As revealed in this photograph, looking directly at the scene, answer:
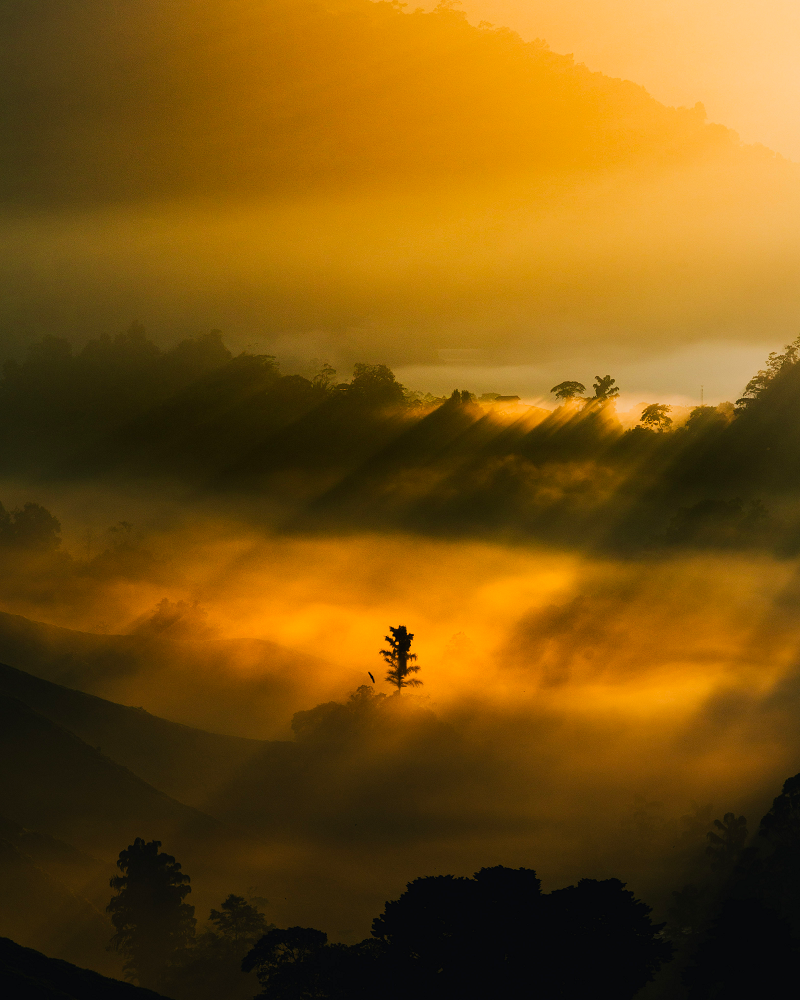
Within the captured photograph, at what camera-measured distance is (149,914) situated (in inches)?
6860

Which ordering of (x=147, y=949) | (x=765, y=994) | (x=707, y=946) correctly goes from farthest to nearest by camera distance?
(x=147, y=949)
(x=707, y=946)
(x=765, y=994)

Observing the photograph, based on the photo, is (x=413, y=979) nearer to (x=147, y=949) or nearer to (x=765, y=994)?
(x=765, y=994)

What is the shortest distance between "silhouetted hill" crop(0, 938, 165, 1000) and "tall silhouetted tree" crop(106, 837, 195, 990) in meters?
69.5

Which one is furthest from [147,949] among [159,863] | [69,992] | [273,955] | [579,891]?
[579,891]

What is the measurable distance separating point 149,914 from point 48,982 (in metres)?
94.9

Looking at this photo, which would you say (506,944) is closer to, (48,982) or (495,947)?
(495,947)

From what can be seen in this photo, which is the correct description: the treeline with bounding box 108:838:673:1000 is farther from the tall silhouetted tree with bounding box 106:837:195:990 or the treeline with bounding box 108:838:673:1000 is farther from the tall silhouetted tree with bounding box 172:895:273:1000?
the tall silhouetted tree with bounding box 172:895:273:1000

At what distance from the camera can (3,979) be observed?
7944 cm

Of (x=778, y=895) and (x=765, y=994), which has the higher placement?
(x=778, y=895)

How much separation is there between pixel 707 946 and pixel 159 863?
122 metres

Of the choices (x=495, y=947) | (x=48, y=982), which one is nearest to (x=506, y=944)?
(x=495, y=947)

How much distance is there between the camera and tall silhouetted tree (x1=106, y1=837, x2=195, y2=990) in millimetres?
173000

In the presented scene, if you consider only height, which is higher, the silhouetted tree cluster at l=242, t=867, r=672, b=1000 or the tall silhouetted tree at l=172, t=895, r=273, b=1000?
the silhouetted tree cluster at l=242, t=867, r=672, b=1000

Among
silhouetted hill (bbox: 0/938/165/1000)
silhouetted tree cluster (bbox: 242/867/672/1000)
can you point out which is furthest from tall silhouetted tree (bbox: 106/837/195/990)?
silhouetted tree cluster (bbox: 242/867/672/1000)
